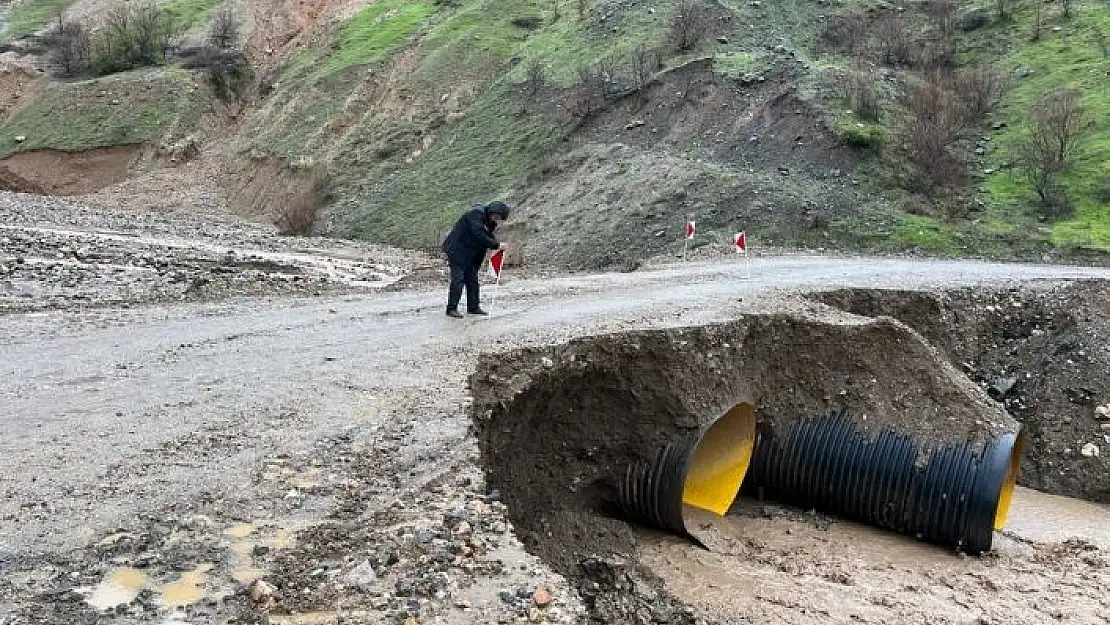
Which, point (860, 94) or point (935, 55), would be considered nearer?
point (860, 94)

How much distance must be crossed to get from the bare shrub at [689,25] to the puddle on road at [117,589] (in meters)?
24.7

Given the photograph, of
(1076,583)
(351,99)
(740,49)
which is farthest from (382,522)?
(351,99)

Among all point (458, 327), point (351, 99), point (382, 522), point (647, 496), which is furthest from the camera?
point (351, 99)

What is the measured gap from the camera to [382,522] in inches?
207

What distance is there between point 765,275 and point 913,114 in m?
10.8

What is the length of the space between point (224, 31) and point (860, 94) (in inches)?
1052

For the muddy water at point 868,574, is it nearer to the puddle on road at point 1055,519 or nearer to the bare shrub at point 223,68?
the puddle on road at point 1055,519

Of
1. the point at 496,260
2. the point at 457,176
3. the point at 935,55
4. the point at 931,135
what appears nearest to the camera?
the point at 496,260

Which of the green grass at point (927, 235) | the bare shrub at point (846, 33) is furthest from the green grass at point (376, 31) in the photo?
the green grass at point (927, 235)

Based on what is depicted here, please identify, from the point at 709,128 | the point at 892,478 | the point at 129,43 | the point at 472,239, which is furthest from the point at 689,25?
the point at 129,43

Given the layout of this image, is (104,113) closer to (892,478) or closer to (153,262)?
(153,262)

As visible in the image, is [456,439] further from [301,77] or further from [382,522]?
[301,77]

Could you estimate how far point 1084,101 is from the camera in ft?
73.9

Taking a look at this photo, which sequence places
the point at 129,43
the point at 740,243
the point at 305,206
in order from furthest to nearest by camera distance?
1. the point at 129,43
2. the point at 305,206
3. the point at 740,243
